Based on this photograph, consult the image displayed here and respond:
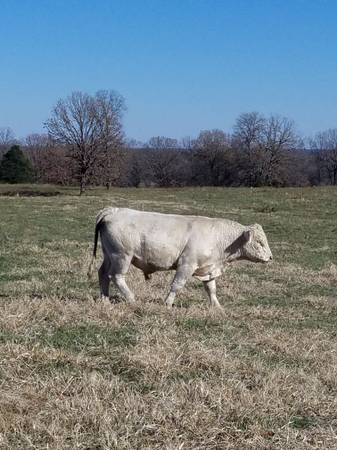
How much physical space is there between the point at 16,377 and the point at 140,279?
27.7 ft

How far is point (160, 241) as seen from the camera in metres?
10.8

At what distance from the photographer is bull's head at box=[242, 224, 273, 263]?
38.9 ft

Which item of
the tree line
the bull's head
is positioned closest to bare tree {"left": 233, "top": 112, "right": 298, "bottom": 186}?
the tree line

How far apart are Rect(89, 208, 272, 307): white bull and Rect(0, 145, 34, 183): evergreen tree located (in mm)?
77362

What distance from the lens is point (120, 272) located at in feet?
35.0

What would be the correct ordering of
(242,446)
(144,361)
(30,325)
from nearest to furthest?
(242,446) < (144,361) < (30,325)

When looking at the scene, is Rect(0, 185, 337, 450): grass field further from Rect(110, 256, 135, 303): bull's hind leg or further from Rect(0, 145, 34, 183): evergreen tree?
Rect(0, 145, 34, 183): evergreen tree

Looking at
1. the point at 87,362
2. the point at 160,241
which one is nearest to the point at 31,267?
the point at 160,241

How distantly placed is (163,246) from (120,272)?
82 centimetres

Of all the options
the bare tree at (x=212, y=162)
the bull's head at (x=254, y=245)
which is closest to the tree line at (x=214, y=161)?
the bare tree at (x=212, y=162)

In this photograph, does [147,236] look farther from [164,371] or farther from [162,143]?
[162,143]

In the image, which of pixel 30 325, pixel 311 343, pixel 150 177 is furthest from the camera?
pixel 150 177

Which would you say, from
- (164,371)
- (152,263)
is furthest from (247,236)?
(164,371)

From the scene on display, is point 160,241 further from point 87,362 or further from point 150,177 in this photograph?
point 150,177
